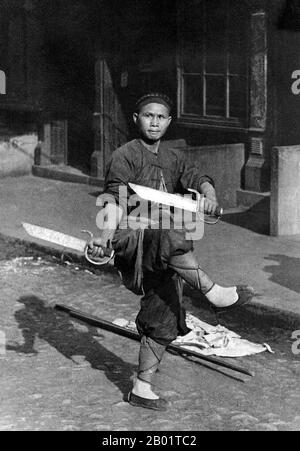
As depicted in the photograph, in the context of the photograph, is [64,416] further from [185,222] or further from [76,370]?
[185,222]

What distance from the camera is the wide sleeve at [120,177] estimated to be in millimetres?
5316

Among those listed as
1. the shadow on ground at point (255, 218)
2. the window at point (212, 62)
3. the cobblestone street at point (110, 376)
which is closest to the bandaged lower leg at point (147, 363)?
the cobblestone street at point (110, 376)

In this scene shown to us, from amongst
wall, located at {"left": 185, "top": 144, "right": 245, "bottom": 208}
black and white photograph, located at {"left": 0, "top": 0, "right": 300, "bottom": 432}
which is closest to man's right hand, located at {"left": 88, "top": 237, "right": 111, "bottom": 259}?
black and white photograph, located at {"left": 0, "top": 0, "right": 300, "bottom": 432}

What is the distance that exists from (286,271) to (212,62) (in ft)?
15.8

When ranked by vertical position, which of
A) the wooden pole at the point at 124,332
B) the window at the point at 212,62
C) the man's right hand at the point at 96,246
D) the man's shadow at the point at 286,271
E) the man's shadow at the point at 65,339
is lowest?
the man's shadow at the point at 65,339

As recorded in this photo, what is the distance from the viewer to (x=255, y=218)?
432 inches

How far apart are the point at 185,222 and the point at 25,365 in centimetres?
151

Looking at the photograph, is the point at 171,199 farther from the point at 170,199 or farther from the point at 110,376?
the point at 110,376

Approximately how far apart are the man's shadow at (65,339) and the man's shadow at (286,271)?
1.89 metres

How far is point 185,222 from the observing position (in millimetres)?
5684

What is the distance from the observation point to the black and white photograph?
17.4 ft

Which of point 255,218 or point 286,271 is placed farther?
point 255,218

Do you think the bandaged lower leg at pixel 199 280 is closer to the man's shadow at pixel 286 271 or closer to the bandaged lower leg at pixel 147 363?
the bandaged lower leg at pixel 147 363

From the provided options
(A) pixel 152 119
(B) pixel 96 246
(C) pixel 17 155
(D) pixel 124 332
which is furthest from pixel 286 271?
(C) pixel 17 155
